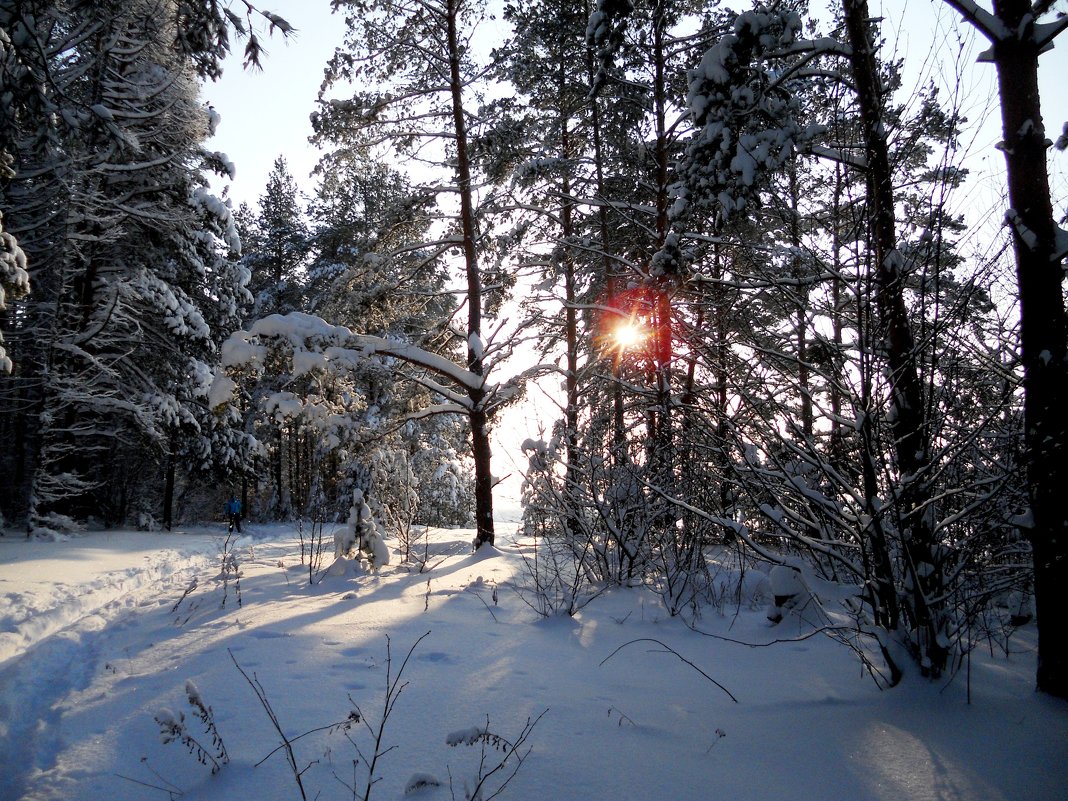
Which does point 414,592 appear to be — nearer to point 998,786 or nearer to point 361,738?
point 361,738

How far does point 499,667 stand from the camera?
137 inches

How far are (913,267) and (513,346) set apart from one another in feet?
24.7

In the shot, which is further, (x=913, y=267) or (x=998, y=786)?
(x=913, y=267)

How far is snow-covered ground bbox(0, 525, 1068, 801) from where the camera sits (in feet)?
7.22

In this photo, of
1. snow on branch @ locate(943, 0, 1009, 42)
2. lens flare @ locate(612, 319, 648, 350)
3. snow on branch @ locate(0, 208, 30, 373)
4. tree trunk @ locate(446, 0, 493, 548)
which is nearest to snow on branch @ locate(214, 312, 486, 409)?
tree trunk @ locate(446, 0, 493, 548)

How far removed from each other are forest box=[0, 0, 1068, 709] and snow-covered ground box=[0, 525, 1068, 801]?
0.43 metres

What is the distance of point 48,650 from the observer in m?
4.43

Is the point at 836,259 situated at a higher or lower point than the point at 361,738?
higher

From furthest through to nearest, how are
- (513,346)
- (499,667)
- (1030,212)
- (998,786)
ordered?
(513,346) < (499,667) < (1030,212) < (998,786)

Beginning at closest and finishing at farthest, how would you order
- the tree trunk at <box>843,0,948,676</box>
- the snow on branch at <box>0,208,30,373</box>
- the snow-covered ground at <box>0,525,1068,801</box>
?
the snow-covered ground at <box>0,525,1068,801</box> → the tree trunk at <box>843,0,948,676</box> → the snow on branch at <box>0,208,30,373</box>

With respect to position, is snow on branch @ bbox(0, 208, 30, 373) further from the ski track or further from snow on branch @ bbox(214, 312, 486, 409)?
the ski track

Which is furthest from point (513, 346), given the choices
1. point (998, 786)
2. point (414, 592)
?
point (998, 786)

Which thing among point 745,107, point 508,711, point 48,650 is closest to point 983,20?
point 745,107

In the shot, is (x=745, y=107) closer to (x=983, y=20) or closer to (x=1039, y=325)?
(x=983, y=20)
